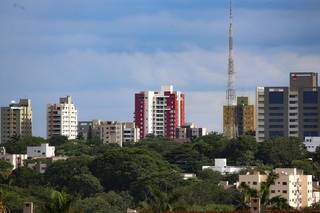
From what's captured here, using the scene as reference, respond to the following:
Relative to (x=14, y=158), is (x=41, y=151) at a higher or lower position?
higher

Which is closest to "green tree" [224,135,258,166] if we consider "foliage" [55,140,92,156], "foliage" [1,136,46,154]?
"foliage" [55,140,92,156]

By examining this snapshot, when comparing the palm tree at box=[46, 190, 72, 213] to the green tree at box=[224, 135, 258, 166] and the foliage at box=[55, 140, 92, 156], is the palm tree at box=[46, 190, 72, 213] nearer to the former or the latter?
the green tree at box=[224, 135, 258, 166]

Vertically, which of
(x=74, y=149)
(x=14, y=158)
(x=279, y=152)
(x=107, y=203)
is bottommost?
(x=107, y=203)

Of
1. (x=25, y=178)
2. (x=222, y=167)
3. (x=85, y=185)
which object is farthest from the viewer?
(x=222, y=167)

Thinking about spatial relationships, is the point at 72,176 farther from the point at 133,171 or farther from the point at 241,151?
the point at 241,151

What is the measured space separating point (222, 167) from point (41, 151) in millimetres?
32324

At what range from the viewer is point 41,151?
7032 inches

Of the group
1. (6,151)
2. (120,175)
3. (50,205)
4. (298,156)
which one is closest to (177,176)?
(120,175)

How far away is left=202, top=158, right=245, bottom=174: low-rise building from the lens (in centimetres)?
14925

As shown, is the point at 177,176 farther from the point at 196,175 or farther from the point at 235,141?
the point at 235,141

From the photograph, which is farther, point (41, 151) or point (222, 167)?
point (41, 151)

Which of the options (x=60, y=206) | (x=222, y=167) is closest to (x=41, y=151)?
(x=222, y=167)

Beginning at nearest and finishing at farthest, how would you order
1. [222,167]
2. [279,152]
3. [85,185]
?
[85,185] → [222,167] → [279,152]

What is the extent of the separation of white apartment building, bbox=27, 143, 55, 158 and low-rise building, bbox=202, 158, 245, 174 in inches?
1064
